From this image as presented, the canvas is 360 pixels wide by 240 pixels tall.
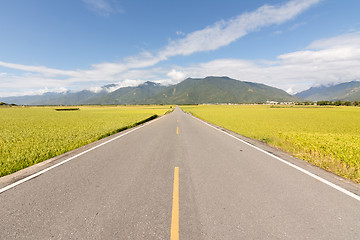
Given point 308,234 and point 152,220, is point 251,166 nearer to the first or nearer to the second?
point 308,234

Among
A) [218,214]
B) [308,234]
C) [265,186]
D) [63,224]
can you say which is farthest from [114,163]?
[308,234]

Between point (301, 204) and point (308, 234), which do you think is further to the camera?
point (301, 204)

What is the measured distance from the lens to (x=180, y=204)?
3.09 metres

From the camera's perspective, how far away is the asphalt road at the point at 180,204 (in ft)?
8.02

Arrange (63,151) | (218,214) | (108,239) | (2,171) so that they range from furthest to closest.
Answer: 1. (63,151)
2. (2,171)
3. (218,214)
4. (108,239)

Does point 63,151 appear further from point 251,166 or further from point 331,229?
point 331,229

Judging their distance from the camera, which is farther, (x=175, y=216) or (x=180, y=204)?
(x=180, y=204)

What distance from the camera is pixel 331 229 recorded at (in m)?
2.51

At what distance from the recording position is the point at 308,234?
2.41 meters

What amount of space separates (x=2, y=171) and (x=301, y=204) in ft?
24.9

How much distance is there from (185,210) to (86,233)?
158 centimetres

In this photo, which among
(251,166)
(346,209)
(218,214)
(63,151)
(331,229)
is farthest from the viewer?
(63,151)

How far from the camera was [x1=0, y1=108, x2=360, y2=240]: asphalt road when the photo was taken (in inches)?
96.2

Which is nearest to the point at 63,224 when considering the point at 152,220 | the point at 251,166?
the point at 152,220
